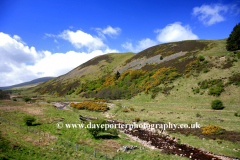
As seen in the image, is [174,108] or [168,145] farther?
[174,108]

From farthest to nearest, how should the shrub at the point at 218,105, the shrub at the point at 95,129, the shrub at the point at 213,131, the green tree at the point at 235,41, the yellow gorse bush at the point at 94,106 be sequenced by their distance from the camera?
the green tree at the point at 235,41 < the yellow gorse bush at the point at 94,106 < the shrub at the point at 218,105 < the shrub at the point at 95,129 < the shrub at the point at 213,131

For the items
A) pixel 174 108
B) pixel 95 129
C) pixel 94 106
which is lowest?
pixel 95 129

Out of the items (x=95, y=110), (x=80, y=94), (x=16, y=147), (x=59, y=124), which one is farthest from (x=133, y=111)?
(x=80, y=94)

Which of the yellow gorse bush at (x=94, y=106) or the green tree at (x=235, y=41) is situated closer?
the yellow gorse bush at (x=94, y=106)

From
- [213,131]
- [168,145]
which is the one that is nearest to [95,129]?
[168,145]

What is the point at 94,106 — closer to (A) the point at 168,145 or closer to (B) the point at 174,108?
(B) the point at 174,108

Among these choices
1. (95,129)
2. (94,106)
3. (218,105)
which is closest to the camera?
(95,129)

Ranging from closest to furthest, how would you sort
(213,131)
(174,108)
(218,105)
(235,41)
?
(213,131), (218,105), (174,108), (235,41)

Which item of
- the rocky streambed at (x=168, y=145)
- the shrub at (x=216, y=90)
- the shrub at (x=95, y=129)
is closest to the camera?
the rocky streambed at (x=168, y=145)

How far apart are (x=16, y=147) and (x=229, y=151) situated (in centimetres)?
2537

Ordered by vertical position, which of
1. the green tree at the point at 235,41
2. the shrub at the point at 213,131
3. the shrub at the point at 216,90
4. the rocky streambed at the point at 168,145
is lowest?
the rocky streambed at the point at 168,145

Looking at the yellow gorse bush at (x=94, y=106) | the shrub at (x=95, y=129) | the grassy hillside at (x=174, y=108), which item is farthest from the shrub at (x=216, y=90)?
the shrub at (x=95, y=129)

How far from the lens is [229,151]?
15.4m

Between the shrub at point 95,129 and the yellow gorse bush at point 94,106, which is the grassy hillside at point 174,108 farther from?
the yellow gorse bush at point 94,106
